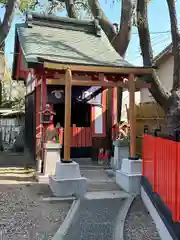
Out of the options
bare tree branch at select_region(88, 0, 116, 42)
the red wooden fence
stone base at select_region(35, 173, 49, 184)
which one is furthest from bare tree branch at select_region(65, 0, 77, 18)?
the red wooden fence

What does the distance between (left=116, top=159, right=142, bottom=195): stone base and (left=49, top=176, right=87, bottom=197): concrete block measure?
1044mm

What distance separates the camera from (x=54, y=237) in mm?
4191

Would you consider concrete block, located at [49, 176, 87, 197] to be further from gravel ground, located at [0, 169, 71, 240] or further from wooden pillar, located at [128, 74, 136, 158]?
wooden pillar, located at [128, 74, 136, 158]

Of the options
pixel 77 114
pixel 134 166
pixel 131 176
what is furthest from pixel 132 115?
pixel 77 114

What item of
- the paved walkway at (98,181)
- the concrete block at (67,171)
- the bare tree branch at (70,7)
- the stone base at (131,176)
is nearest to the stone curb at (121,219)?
the stone base at (131,176)

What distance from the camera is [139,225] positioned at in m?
4.79

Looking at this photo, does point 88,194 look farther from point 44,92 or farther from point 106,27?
point 106,27

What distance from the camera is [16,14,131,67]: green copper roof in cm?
734

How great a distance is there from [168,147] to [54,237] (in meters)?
2.18

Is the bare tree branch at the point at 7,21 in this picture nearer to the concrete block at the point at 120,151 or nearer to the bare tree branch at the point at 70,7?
the bare tree branch at the point at 70,7

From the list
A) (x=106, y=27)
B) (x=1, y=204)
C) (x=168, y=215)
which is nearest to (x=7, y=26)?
(x=106, y=27)

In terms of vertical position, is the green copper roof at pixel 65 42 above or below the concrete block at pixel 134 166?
above

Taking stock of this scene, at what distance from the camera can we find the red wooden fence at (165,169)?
3.74 meters

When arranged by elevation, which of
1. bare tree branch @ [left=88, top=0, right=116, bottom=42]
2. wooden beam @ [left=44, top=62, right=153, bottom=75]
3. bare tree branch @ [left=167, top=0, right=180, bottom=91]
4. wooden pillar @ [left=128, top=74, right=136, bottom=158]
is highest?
bare tree branch @ [left=88, top=0, right=116, bottom=42]
